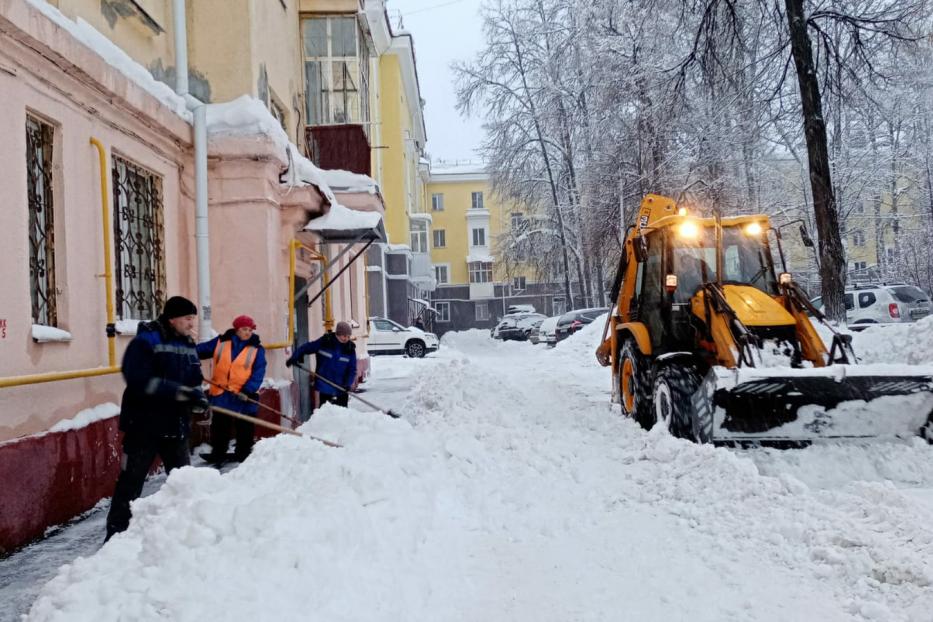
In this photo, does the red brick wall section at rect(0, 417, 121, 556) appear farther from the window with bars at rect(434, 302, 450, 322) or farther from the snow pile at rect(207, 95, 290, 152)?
the window with bars at rect(434, 302, 450, 322)

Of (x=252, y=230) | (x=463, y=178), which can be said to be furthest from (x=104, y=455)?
(x=463, y=178)

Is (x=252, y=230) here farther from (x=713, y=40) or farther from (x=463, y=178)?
(x=463, y=178)

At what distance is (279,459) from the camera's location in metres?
5.60

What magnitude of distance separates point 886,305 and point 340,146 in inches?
612

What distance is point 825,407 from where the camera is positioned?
22.1ft

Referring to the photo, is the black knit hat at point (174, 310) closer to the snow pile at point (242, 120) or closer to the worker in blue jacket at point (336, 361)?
the worker in blue jacket at point (336, 361)

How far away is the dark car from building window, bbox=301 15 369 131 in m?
15.3

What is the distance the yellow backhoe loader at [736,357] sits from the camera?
6.68 meters

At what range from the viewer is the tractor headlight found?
830 cm

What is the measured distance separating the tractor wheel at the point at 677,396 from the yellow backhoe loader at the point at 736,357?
0.01m

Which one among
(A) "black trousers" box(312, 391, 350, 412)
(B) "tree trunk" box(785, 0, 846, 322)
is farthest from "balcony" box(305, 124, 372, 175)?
(B) "tree trunk" box(785, 0, 846, 322)

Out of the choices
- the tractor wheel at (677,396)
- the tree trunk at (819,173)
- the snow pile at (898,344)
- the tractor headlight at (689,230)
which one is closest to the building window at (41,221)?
the tractor wheel at (677,396)

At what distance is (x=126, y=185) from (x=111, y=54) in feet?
4.34

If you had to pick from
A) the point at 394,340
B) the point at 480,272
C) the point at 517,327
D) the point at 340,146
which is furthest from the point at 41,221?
the point at 480,272
